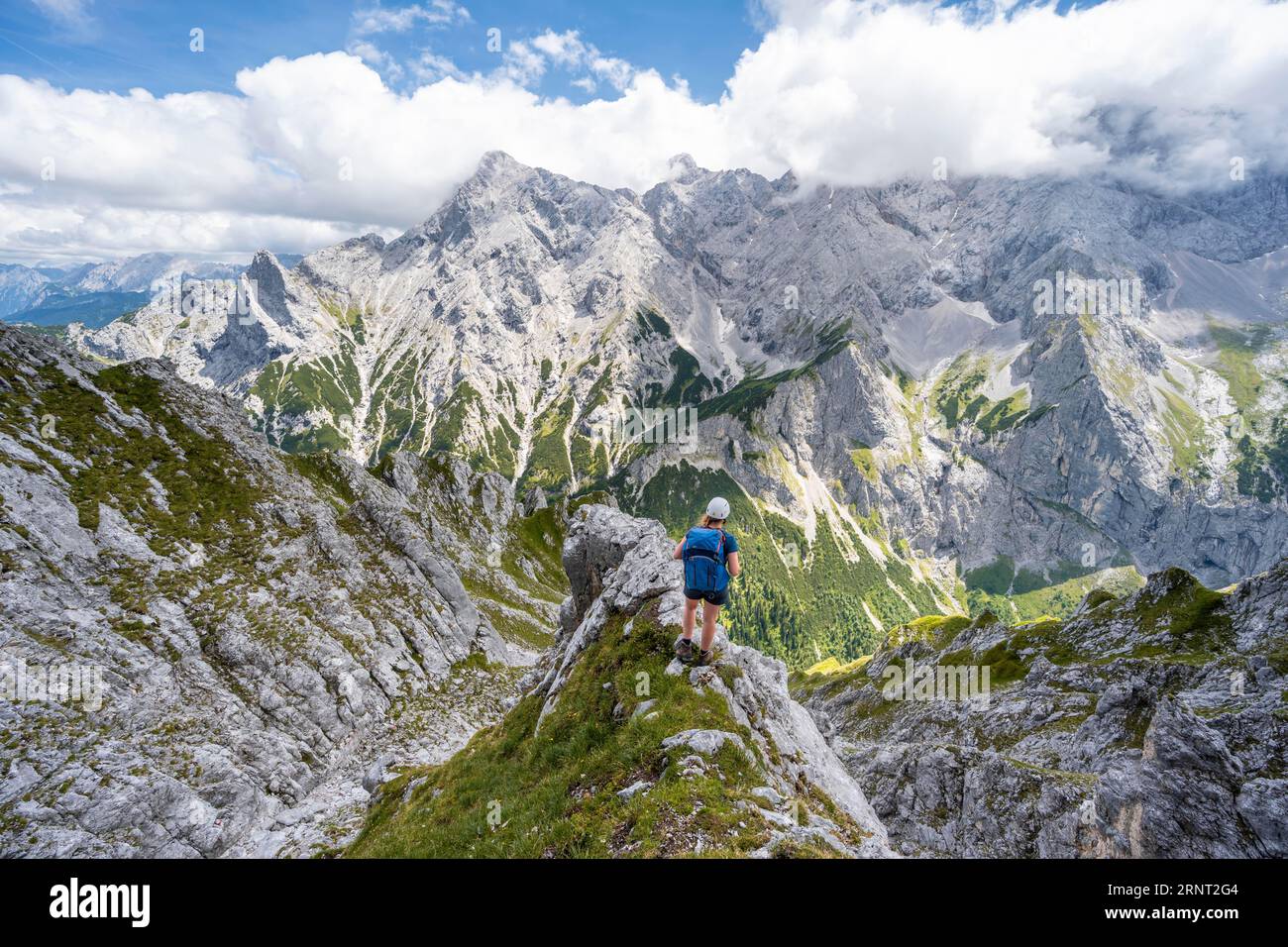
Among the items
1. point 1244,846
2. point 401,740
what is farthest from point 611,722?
point 401,740

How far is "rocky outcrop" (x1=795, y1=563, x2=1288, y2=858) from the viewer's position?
23766 mm

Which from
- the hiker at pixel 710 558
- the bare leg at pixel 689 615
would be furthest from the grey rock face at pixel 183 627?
the hiker at pixel 710 558

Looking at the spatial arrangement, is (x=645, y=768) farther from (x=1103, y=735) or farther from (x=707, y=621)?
(x=1103, y=735)

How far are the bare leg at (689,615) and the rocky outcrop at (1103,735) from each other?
22654 mm

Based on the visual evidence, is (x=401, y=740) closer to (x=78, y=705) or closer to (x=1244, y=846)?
(x=78, y=705)

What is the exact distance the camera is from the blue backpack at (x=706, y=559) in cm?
1526

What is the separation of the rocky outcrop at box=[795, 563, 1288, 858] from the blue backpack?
79.0 feet
